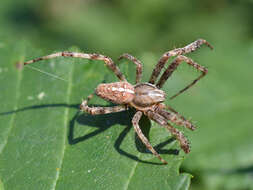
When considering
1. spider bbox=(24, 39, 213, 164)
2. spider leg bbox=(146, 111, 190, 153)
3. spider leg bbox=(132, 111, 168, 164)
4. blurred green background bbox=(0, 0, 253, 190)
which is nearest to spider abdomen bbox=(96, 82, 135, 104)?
spider bbox=(24, 39, 213, 164)

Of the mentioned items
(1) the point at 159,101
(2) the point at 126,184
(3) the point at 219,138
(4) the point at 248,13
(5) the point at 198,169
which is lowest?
(5) the point at 198,169

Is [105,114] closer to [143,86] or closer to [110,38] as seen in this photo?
[143,86]

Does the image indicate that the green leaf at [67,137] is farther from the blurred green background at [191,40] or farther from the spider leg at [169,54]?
the blurred green background at [191,40]

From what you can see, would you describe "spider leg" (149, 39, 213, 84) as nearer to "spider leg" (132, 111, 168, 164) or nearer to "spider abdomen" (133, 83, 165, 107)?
"spider abdomen" (133, 83, 165, 107)

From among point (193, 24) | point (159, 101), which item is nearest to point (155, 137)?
point (159, 101)

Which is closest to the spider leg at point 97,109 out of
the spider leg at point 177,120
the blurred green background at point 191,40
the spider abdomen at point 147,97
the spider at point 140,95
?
the spider at point 140,95

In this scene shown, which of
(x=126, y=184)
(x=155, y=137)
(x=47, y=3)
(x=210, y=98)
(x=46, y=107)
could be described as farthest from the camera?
(x=47, y=3)
